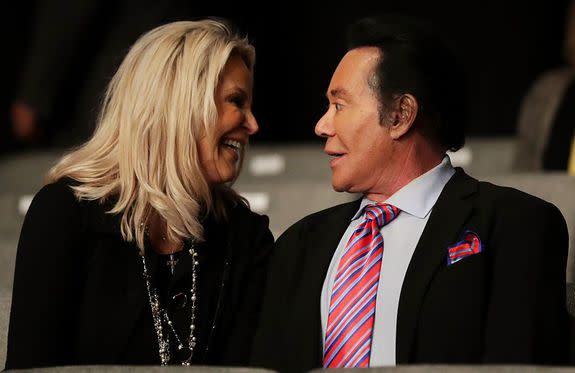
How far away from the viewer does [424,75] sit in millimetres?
1924

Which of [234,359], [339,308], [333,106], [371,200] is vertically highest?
[333,106]

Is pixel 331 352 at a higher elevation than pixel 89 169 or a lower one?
lower

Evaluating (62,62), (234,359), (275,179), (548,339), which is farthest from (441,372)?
(62,62)

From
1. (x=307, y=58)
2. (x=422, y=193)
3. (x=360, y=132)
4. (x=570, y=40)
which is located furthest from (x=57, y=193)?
(x=307, y=58)

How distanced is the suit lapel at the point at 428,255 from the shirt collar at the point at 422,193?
3cm

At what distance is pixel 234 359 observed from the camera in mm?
Result: 2164

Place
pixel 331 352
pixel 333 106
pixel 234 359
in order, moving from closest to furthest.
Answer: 1. pixel 331 352
2. pixel 333 106
3. pixel 234 359

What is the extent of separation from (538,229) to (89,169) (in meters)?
0.91

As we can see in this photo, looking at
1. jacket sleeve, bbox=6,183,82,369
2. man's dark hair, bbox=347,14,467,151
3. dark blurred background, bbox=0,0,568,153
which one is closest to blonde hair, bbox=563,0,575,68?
dark blurred background, bbox=0,0,568,153

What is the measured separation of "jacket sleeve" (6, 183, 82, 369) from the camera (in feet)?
6.66

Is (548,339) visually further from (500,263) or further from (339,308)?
(339,308)

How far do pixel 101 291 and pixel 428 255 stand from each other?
671 millimetres

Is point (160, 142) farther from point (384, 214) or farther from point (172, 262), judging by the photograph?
point (384, 214)

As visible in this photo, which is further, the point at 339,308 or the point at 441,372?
the point at 339,308
